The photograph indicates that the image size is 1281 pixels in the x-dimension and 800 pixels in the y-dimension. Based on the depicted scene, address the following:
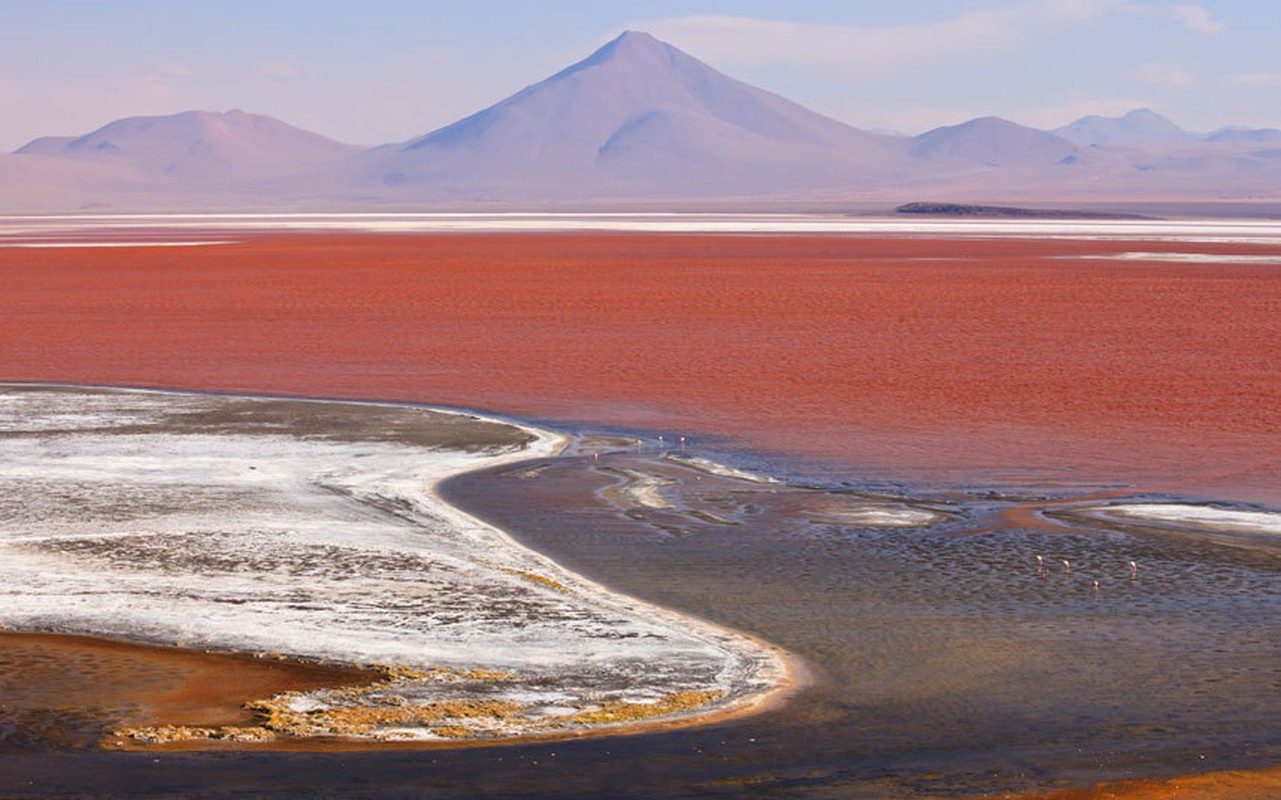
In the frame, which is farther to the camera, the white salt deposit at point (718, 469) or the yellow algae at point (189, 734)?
the white salt deposit at point (718, 469)

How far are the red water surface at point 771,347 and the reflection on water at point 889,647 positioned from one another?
8.78 ft

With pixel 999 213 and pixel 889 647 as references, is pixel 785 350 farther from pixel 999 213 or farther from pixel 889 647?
pixel 999 213

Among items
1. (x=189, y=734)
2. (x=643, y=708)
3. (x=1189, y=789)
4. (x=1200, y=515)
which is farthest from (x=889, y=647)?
(x=1200, y=515)

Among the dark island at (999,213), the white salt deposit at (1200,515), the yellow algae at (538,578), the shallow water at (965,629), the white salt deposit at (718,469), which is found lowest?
the shallow water at (965,629)

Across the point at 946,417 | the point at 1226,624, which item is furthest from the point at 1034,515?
the point at 946,417

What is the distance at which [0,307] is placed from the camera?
118 ft

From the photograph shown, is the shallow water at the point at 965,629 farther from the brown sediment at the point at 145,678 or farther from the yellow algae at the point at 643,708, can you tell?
the brown sediment at the point at 145,678

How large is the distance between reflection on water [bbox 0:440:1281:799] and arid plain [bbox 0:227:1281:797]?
983 millimetres

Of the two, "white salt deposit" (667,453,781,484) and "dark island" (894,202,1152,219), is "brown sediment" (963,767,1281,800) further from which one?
"dark island" (894,202,1152,219)

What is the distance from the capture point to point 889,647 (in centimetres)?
1005

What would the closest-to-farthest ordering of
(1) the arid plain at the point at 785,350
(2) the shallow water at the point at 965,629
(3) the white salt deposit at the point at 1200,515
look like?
(2) the shallow water at the point at 965,629 < (3) the white salt deposit at the point at 1200,515 < (1) the arid plain at the point at 785,350

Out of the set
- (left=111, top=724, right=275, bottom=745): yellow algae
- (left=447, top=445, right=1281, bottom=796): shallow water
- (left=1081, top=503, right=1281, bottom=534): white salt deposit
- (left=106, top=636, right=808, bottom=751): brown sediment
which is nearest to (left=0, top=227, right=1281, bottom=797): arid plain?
(left=1081, top=503, right=1281, bottom=534): white salt deposit

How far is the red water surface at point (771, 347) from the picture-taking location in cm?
1850

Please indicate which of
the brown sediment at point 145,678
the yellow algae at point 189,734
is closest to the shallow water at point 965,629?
the yellow algae at point 189,734
